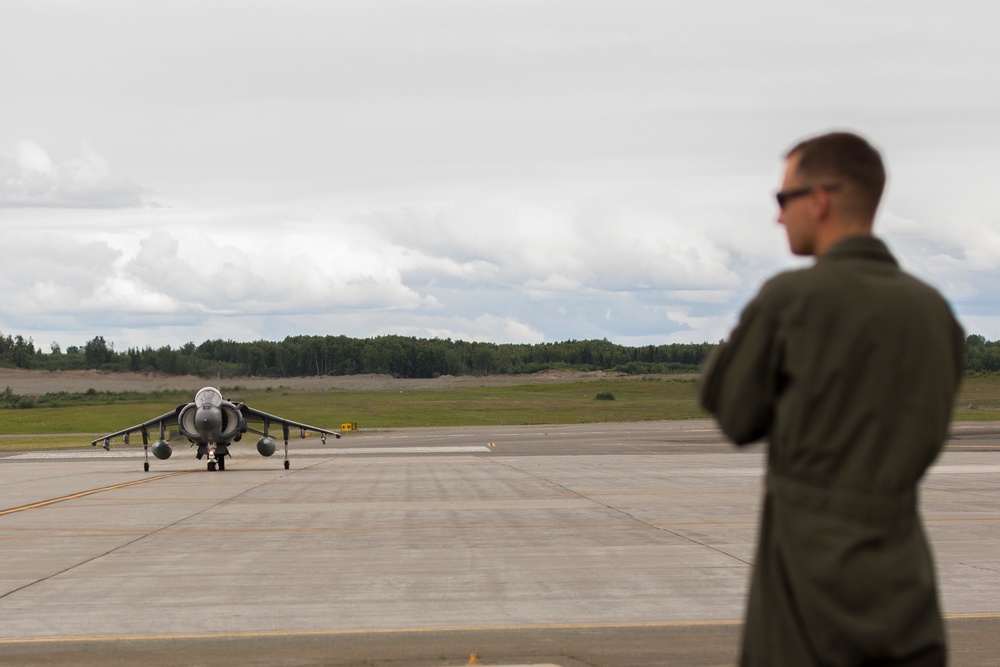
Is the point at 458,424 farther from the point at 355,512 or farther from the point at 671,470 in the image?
the point at 355,512

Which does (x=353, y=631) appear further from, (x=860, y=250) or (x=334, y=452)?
(x=334, y=452)

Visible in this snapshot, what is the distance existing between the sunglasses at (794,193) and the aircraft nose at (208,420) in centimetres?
3282

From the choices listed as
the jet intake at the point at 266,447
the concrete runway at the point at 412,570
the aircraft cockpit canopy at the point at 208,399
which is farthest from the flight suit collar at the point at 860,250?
the jet intake at the point at 266,447

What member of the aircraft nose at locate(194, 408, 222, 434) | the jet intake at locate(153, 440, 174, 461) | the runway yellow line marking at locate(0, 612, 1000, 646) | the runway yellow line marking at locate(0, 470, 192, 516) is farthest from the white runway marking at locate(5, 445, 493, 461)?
the runway yellow line marking at locate(0, 612, 1000, 646)

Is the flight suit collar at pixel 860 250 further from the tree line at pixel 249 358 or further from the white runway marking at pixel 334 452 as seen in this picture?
the white runway marking at pixel 334 452

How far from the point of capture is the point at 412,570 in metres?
12.8

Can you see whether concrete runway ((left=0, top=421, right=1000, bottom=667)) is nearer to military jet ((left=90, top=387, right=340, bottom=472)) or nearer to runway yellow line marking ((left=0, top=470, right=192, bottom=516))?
runway yellow line marking ((left=0, top=470, right=192, bottom=516))

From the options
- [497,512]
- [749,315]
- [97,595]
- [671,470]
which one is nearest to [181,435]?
[671,470]

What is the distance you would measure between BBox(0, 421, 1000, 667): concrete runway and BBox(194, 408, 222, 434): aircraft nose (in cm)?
514

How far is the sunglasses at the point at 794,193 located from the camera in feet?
10.8

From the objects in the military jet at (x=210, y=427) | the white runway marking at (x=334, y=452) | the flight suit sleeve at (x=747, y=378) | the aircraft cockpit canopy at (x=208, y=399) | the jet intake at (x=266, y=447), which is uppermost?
the flight suit sleeve at (x=747, y=378)

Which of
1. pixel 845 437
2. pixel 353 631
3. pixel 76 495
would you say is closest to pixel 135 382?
pixel 76 495

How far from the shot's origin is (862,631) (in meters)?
2.97

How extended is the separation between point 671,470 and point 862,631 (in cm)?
2988
